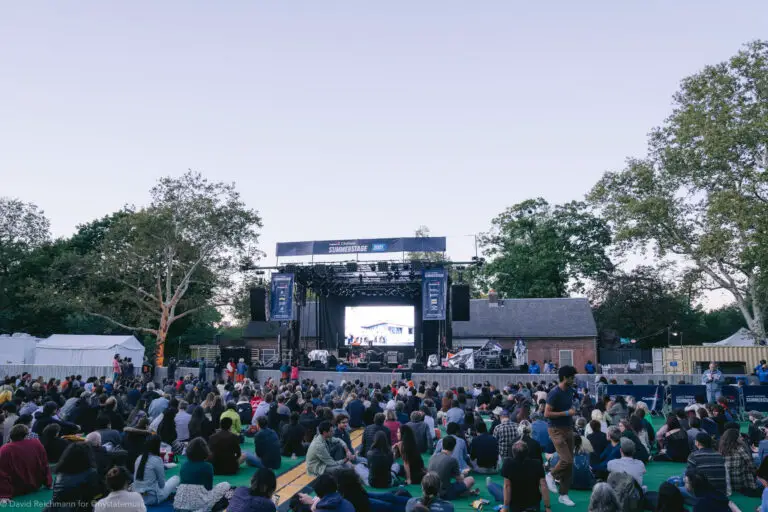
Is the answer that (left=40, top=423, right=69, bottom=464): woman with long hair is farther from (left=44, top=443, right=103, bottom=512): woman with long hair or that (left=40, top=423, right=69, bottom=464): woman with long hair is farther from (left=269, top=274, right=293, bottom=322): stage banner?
(left=269, top=274, right=293, bottom=322): stage banner

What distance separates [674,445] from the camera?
10.6 metres

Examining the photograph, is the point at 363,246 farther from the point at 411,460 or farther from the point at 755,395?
the point at 411,460

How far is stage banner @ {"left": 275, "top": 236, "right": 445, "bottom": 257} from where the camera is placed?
27359 mm

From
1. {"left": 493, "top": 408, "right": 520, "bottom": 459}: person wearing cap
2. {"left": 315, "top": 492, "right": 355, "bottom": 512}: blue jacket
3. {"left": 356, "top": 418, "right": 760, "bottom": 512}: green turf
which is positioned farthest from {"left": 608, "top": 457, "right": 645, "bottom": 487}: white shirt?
{"left": 315, "top": 492, "right": 355, "bottom": 512}: blue jacket

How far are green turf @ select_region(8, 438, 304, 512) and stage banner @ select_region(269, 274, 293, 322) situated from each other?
1577 centimetres

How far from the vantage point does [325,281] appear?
1203 inches

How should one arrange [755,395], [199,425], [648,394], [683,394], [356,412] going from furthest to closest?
[648,394]
[755,395]
[683,394]
[356,412]
[199,425]

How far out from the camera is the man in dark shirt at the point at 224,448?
28.8ft

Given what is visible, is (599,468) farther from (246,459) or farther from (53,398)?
(53,398)

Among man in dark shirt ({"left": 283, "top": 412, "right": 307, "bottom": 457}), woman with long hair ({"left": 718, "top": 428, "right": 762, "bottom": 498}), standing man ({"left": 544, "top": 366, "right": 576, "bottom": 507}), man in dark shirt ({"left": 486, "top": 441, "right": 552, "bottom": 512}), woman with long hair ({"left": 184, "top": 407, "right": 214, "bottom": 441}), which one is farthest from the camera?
man in dark shirt ({"left": 283, "top": 412, "right": 307, "bottom": 457})

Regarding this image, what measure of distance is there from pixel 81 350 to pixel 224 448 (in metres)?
22.8

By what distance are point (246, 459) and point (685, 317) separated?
4064 centimetres

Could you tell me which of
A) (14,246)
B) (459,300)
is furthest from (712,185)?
(14,246)

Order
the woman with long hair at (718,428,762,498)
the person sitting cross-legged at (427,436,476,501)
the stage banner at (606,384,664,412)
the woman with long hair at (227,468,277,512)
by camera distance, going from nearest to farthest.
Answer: the woman with long hair at (227,468,277,512)
the person sitting cross-legged at (427,436,476,501)
the woman with long hair at (718,428,762,498)
the stage banner at (606,384,664,412)
